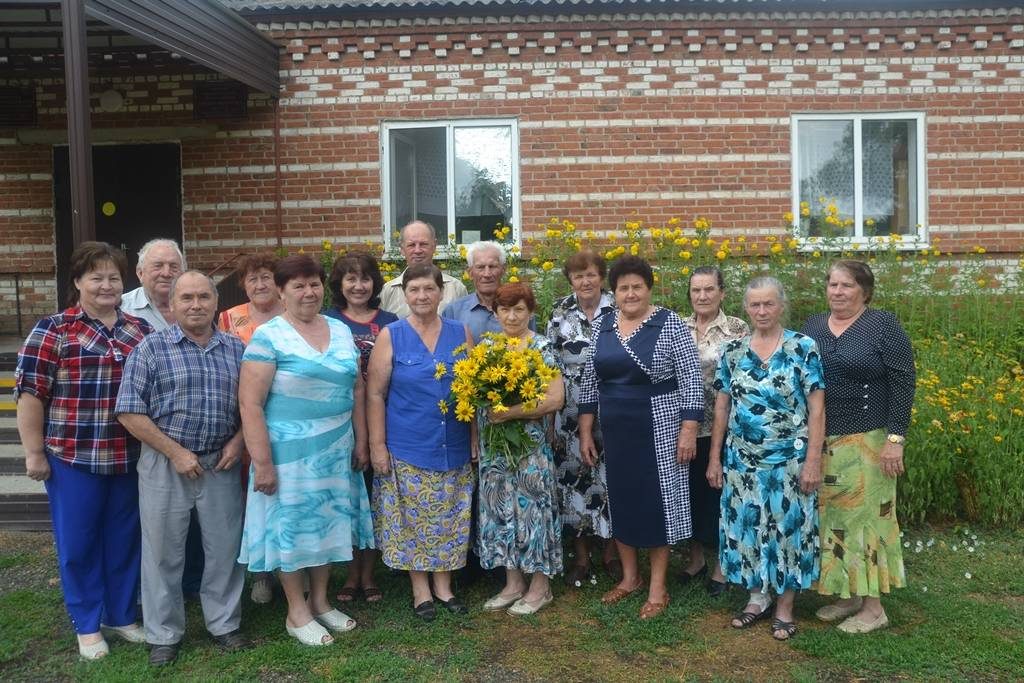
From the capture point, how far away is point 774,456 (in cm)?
448

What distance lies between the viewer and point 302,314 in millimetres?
4512

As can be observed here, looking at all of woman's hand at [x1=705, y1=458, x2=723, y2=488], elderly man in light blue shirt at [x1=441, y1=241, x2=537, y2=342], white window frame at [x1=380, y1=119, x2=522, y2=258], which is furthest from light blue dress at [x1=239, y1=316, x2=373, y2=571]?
white window frame at [x1=380, y1=119, x2=522, y2=258]

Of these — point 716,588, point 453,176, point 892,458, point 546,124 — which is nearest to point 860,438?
point 892,458

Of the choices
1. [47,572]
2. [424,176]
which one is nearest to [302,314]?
[47,572]

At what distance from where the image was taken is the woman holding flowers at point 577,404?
5137mm

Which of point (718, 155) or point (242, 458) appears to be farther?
point (718, 155)

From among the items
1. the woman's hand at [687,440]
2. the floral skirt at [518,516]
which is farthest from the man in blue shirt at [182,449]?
the woman's hand at [687,440]

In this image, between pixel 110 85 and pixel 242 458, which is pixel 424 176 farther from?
pixel 242 458

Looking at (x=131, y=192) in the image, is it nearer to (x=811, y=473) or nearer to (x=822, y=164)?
(x=822, y=164)

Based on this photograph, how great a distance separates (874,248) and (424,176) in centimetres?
532

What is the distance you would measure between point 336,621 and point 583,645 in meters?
1.34

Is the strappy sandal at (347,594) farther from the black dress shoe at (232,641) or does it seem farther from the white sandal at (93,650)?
the white sandal at (93,650)

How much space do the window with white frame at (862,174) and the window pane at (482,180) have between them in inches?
134

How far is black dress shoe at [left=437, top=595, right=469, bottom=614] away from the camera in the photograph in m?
4.87
